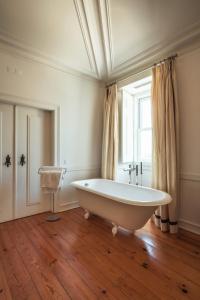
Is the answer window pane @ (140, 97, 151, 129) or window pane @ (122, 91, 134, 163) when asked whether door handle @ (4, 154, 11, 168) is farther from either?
window pane @ (140, 97, 151, 129)

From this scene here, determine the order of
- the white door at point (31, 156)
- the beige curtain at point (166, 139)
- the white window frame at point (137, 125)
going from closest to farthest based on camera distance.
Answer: the beige curtain at point (166, 139) → the white door at point (31, 156) → the white window frame at point (137, 125)

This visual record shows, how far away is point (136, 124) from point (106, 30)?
202 cm

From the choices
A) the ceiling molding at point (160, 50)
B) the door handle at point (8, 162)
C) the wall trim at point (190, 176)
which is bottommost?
the wall trim at point (190, 176)

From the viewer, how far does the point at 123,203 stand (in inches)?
87.1

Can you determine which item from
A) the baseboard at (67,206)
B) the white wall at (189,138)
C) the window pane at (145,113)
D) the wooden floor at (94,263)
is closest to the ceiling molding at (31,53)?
the window pane at (145,113)

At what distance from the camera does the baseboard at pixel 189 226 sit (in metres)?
2.46

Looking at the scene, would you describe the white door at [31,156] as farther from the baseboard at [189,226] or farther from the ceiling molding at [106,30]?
the baseboard at [189,226]

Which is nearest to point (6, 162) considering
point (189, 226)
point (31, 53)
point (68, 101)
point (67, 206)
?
point (67, 206)

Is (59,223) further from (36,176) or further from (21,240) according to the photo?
(36,176)

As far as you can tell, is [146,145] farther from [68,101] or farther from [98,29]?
[98,29]

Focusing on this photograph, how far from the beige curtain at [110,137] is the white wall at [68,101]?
25cm

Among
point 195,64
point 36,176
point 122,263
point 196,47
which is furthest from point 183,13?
point 36,176

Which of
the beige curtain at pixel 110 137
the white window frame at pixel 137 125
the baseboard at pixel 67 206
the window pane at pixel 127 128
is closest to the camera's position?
the baseboard at pixel 67 206

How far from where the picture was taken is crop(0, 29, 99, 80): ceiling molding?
8.48 feet
